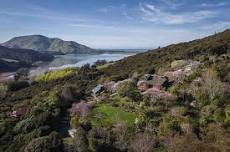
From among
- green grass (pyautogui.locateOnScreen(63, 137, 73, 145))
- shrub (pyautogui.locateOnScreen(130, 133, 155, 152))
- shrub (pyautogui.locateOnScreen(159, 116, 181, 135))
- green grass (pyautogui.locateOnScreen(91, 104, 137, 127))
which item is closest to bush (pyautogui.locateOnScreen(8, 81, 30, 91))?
green grass (pyautogui.locateOnScreen(91, 104, 137, 127))

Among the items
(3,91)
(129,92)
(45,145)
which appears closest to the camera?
(45,145)

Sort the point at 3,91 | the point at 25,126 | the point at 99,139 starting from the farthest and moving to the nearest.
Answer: the point at 3,91 → the point at 25,126 → the point at 99,139

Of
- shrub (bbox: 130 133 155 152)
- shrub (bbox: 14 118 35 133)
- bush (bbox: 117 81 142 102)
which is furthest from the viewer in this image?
bush (bbox: 117 81 142 102)

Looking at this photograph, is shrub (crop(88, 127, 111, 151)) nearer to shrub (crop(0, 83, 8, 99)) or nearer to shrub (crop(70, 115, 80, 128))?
shrub (crop(70, 115, 80, 128))

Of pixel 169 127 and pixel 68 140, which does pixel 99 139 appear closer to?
pixel 68 140

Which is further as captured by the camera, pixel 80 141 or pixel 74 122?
pixel 74 122

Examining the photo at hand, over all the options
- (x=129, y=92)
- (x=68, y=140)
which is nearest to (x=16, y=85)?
(x=129, y=92)

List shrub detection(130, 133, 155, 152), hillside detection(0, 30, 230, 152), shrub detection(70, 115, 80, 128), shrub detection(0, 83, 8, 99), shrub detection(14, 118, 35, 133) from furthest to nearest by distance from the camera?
shrub detection(0, 83, 8, 99), shrub detection(70, 115, 80, 128), shrub detection(14, 118, 35, 133), hillside detection(0, 30, 230, 152), shrub detection(130, 133, 155, 152)

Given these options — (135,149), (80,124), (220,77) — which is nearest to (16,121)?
(80,124)

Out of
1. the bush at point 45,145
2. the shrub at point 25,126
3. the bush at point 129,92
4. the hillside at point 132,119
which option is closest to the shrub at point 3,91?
the hillside at point 132,119
